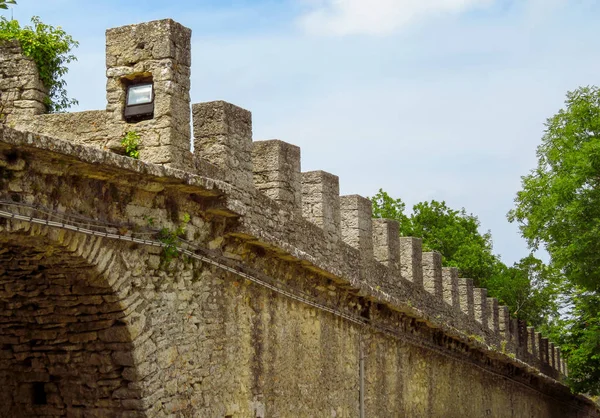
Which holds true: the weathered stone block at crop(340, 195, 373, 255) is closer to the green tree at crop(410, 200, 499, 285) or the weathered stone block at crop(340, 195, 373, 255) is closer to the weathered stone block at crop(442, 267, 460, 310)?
the weathered stone block at crop(442, 267, 460, 310)

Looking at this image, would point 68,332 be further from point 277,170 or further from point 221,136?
point 277,170

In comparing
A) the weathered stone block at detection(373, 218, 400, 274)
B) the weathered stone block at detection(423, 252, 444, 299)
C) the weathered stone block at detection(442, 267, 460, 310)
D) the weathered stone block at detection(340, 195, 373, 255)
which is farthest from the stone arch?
the weathered stone block at detection(442, 267, 460, 310)

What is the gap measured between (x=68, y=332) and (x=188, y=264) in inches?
52.2

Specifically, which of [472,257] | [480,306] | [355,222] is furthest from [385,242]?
[472,257]

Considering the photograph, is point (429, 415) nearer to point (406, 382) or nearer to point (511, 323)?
point (406, 382)

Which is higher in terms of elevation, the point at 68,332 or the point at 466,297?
the point at 466,297

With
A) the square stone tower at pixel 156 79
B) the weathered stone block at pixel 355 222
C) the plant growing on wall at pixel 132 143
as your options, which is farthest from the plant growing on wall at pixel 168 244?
the weathered stone block at pixel 355 222

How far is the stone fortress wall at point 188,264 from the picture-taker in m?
8.34

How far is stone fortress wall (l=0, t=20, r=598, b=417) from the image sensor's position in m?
8.34

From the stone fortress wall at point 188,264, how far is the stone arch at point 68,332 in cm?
2

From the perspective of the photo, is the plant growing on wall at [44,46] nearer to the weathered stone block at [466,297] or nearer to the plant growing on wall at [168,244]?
the plant growing on wall at [168,244]

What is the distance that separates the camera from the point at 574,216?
22.5 meters

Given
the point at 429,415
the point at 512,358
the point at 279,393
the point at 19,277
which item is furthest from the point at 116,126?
the point at 512,358

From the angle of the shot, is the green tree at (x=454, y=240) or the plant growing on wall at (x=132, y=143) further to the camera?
the green tree at (x=454, y=240)
